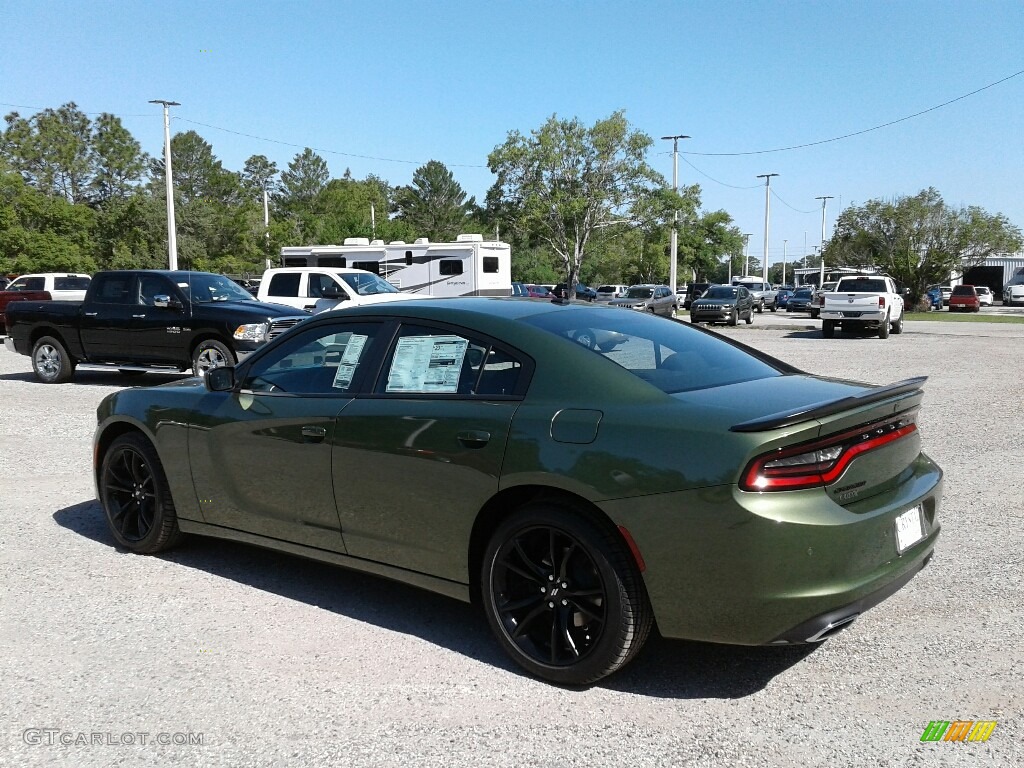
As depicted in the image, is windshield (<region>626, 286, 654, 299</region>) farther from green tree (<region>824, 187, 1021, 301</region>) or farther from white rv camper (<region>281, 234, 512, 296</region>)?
green tree (<region>824, 187, 1021, 301</region>)

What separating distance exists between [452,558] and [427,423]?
59 cm

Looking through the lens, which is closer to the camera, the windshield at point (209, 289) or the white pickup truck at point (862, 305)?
the windshield at point (209, 289)

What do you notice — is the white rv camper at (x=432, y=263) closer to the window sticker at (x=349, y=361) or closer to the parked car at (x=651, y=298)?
the parked car at (x=651, y=298)

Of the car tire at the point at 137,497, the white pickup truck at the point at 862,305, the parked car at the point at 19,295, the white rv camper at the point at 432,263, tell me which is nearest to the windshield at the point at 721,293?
the white pickup truck at the point at 862,305

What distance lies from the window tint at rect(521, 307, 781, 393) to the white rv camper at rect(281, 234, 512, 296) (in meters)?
23.4

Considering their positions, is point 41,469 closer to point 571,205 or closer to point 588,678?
point 588,678

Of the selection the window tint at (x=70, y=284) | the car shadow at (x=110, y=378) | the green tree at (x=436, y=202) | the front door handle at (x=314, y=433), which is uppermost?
the green tree at (x=436, y=202)

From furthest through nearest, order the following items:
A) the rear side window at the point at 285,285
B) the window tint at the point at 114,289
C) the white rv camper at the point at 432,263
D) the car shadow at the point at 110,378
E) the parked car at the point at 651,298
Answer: the parked car at the point at 651,298, the white rv camper at the point at 432,263, the rear side window at the point at 285,285, the car shadow at the point at 110,378, the window tint at the point at 114,289

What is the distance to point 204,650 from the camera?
3.98 m

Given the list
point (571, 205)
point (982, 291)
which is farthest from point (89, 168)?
point (982, 291)

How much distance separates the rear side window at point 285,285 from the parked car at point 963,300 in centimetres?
5355

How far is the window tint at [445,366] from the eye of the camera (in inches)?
152

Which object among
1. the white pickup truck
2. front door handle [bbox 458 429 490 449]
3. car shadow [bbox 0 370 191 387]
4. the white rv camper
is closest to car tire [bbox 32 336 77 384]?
car shadow [bbox 0 370 191 387]

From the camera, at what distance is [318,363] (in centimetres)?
457
